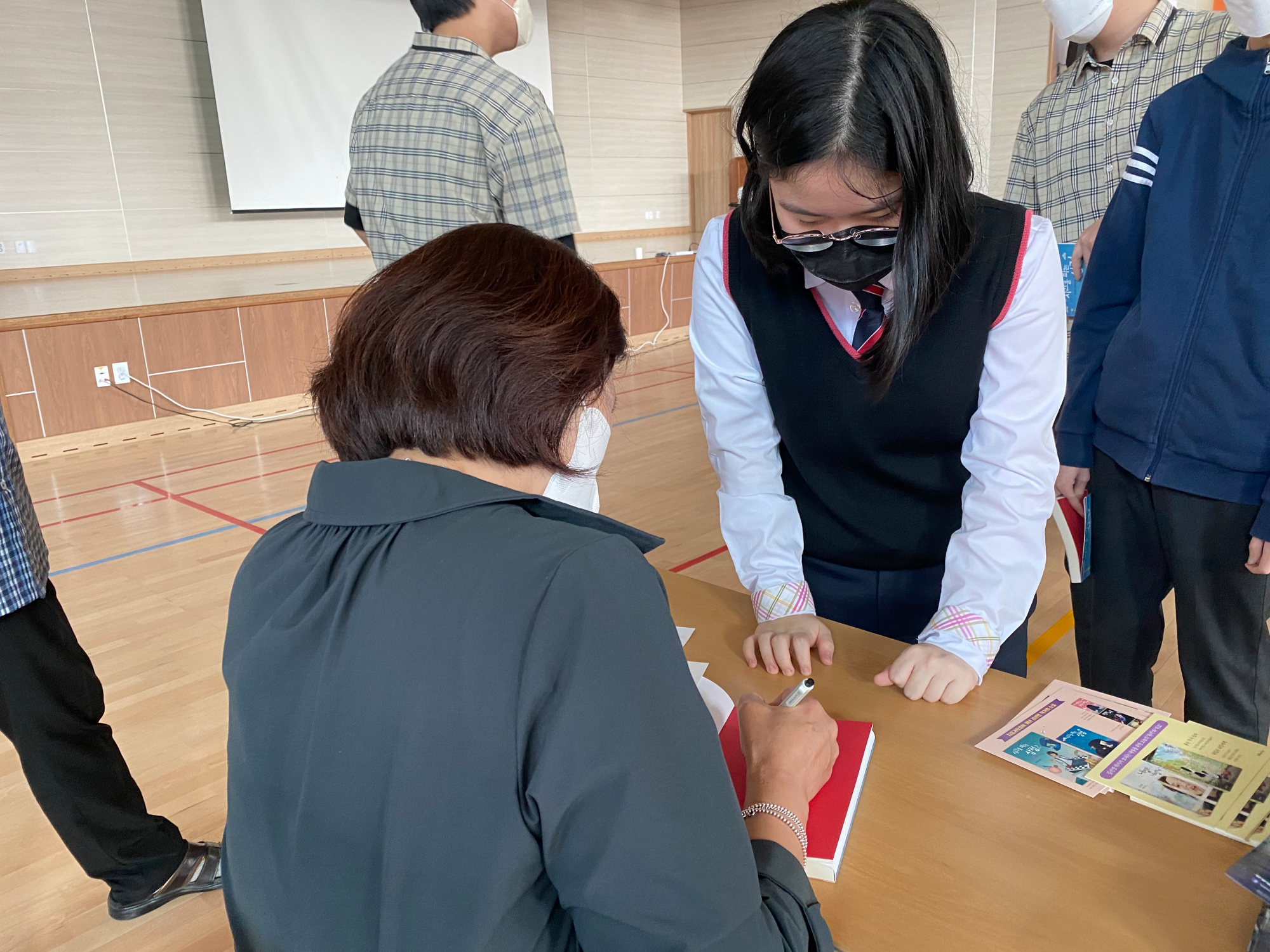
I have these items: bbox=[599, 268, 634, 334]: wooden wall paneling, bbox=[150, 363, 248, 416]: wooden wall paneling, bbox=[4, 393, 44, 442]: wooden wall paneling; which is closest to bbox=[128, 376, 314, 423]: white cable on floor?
bbox=[150, 363, 248, 416]: wooden wall paneling

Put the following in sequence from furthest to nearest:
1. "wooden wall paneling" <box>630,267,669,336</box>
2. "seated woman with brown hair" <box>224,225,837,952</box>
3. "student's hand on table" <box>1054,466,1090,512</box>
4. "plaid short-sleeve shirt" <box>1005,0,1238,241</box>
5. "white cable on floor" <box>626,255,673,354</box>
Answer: "white cable on floor" <box>626,255,673,354</box>
"wooden wall paneling" <box>630,267,669,336</box>
"plaid short-sleeve shirt" <box>1005,0,1238,241</box>
"student's hand on table" <box>1054,466,1090,512</box>
"seated woman with brown hair" <box>224,225,837,952</box>

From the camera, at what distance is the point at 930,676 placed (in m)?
1.02

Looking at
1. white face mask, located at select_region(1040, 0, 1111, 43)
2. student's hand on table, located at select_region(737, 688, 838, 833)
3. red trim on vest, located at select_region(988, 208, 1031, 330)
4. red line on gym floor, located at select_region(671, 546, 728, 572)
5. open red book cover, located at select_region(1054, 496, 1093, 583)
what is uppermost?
white face mask, located at select_region(1040, 0, 1111, 43)

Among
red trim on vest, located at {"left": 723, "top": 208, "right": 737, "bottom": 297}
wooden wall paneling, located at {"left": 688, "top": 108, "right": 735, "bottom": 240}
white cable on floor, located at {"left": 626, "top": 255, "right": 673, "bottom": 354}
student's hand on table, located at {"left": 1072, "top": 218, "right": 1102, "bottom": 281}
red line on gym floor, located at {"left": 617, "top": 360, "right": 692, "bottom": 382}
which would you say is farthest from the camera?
wooden wall paneling, located at {"left": 688, "top": 108, "right": 735, "bottom": 240}

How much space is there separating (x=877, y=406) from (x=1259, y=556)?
2.12ft

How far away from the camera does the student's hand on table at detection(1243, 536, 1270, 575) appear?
1.30 metres

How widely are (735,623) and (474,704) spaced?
72 centimetres

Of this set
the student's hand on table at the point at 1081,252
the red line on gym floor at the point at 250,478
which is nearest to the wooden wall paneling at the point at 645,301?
the red line on gym floor at the point at 250,478

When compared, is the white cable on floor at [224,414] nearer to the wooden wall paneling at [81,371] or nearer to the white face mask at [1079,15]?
the wooden wall paneling at [81,371]

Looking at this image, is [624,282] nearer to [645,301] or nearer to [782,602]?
[645,301]

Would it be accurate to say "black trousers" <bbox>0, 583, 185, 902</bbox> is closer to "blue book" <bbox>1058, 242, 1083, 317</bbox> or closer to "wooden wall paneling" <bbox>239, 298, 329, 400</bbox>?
"blue book" <bbox>1058, 242, 1083, 317</bbox>

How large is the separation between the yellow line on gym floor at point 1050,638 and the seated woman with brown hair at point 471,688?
89.7 inches

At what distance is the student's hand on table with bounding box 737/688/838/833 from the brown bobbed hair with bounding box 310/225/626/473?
33cm

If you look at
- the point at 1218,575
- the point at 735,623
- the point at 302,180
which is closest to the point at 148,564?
the point at 735,623
